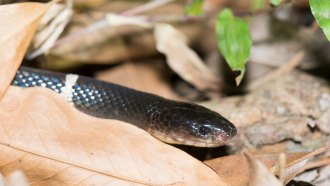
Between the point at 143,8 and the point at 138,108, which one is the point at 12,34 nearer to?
the point at 138,108

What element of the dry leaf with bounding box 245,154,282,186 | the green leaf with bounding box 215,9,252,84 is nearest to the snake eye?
the green leaf with bounding box 215,9,252,84

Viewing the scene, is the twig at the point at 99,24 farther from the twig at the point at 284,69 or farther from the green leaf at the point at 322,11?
the green leaf at the point at 322,11

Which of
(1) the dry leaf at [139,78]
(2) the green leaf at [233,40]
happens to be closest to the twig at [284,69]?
(1) the dry leaf at [139,78]

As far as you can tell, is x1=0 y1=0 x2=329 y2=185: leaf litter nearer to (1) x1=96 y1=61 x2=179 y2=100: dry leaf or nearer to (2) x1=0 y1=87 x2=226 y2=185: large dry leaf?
(2) x1=0 y1=87 x2=226 y2=185: large dry leaf

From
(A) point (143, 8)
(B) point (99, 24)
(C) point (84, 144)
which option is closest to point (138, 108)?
(C) point (84, 144)

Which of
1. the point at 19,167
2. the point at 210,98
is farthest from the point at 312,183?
the point at 19,167
